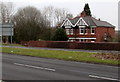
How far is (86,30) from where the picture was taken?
5616cm

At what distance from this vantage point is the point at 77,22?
5725 centimetres

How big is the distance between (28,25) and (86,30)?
586 inches

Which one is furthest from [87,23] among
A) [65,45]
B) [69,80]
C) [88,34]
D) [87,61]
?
[69,80]

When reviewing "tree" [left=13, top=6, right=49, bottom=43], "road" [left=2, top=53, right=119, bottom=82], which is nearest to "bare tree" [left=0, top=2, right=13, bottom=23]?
"tree" [left=13, top=6, right=49, bottom=43]

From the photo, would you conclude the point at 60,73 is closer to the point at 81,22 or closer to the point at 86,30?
the point at 86,30

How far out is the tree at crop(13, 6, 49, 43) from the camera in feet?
181

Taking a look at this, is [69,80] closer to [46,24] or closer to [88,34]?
[88,34]

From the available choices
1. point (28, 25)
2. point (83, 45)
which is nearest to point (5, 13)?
point (28, 25)

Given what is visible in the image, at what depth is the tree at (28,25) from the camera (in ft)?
181

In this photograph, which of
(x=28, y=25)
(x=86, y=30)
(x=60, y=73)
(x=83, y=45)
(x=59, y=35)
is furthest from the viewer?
(x=86, y=30)

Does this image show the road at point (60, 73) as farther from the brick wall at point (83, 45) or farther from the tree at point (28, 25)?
the tree at point (28, 25)

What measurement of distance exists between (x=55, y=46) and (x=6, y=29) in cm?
1396

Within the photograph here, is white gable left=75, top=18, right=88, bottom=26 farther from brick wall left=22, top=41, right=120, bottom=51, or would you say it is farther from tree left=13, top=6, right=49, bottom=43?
brick wall left=22, top=41, right=120, bottom=51

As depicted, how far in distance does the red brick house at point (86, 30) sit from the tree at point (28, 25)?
7169mm
